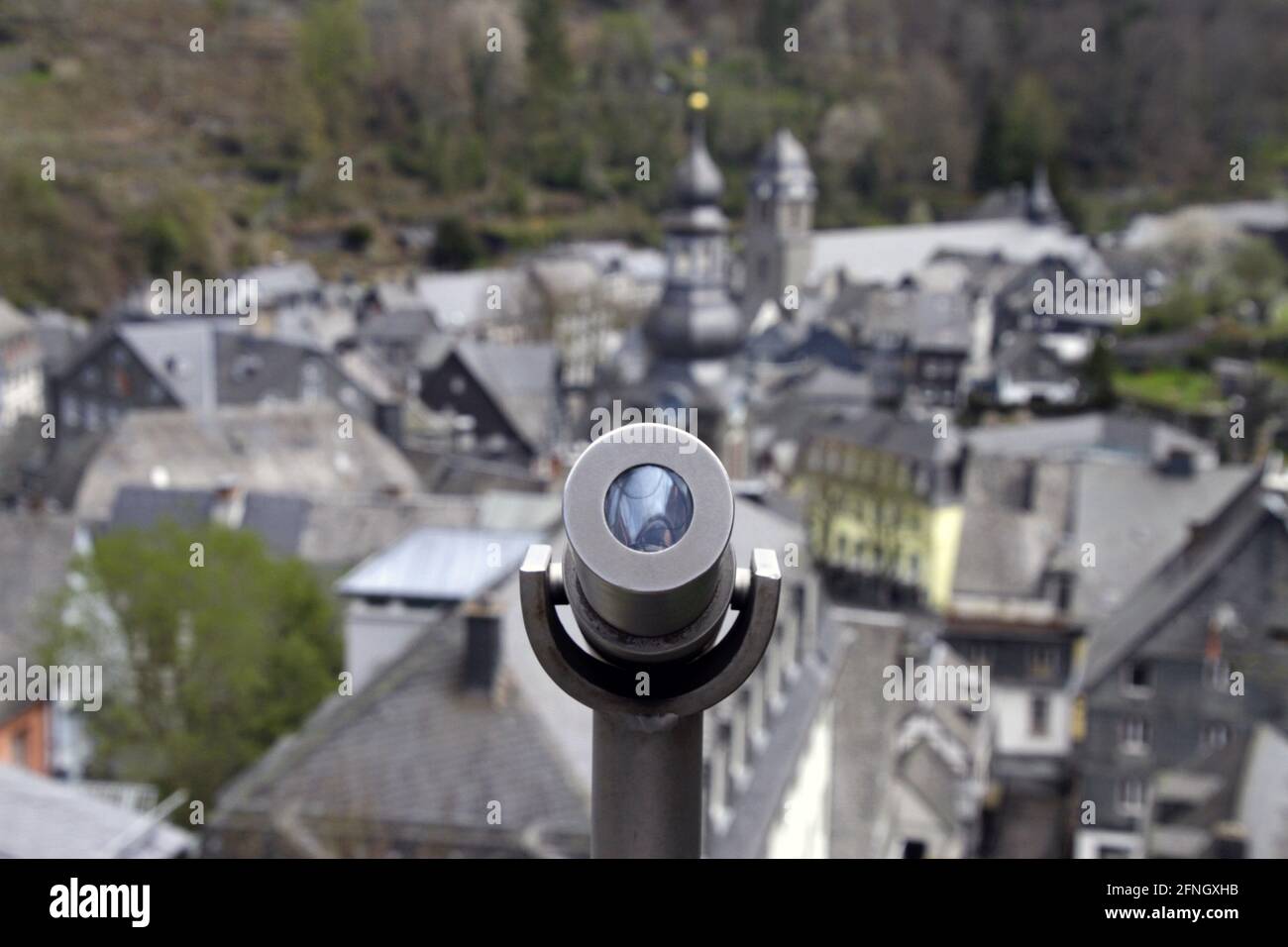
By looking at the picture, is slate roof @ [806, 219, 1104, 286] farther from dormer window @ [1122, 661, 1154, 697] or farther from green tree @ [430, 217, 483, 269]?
dormer window @ [1122, 661, 1154, 697]

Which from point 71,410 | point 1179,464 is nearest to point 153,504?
point 71,410

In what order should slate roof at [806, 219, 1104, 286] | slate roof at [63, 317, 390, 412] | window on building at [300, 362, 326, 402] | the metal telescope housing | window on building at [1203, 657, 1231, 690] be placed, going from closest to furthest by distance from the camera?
the metal telescope housing < window on building at [1203, 657, 1231, 690] < slate roof at [63, 317, 390, 412] < window on building at [300, 362, 326, 402] < slate roof at [806, 219, 1104, 286]

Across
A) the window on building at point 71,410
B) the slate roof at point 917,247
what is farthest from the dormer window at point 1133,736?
the slate roof at point 917,247

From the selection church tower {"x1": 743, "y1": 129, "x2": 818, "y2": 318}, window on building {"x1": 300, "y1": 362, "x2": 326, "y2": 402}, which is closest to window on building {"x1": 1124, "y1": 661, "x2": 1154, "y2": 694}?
window on building {"x1": 300, "y1": 362, "x2": 326, "y2": 402}

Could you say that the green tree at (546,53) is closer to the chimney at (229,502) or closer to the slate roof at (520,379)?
the slate roof at (520,379)

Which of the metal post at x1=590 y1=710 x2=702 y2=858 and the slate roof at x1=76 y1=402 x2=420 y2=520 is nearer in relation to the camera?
the metal post at x1=590 y1=710 x2=702 y2=858
